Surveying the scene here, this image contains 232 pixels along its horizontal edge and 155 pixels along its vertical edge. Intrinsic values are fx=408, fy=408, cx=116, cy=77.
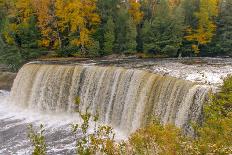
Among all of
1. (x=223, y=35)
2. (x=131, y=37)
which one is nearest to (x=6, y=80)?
(x=131, y=37)

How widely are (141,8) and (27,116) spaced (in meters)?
17.0

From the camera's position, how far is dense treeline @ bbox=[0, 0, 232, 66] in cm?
3284

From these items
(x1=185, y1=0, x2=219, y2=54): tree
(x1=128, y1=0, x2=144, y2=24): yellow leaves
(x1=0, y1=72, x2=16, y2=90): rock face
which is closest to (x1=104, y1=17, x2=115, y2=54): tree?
(x1=128, y1=0, x2=144, y2=24): yellow leaves

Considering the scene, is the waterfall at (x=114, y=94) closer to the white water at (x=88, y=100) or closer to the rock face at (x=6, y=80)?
the white water at (x=88, y=100)

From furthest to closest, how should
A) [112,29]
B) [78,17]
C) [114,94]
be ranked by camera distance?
1. [112,29]
2. [78,17]
3. [114,94]

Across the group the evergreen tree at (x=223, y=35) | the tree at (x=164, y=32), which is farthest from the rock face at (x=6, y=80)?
the evergreen tree at (x=223, y=35)

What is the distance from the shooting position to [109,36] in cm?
3316

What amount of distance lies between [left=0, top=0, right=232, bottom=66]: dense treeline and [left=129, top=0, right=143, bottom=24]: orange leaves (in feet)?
3.04

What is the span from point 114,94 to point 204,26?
15.5 metres

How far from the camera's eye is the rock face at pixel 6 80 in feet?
94.0

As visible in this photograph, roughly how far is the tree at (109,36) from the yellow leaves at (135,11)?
2817 millimetres

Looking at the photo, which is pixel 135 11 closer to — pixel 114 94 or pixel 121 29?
pixel 121 29

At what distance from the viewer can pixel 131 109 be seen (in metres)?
20.1

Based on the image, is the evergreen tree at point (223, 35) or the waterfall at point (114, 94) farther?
the evergreen tree at point (223, 35)
